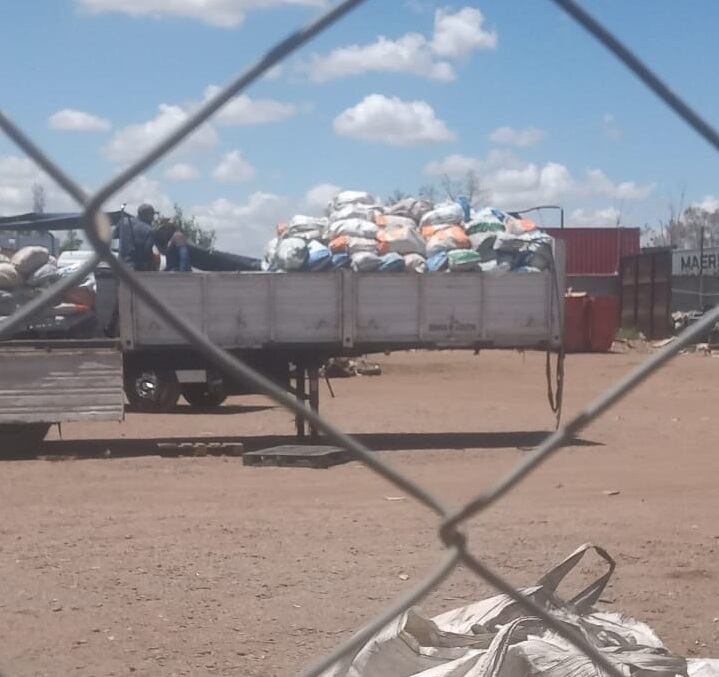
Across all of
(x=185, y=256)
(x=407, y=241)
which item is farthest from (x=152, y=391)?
(x=407, y=241)

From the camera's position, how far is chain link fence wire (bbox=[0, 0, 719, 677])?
1377mm

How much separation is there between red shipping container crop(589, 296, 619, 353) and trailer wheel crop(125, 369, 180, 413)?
16949 millimetres

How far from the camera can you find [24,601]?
5941 mm

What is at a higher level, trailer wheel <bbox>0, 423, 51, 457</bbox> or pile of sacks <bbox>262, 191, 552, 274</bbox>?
pile of sacks <bbox>262, 191, 552, 274</bbox>

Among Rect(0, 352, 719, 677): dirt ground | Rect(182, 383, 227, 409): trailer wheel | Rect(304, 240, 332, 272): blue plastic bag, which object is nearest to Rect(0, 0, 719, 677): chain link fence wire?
Rect(0, 352, 719, 677): dirt ground

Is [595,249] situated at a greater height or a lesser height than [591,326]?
greater

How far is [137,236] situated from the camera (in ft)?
38.6

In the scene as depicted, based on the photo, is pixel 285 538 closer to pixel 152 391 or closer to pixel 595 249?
pixel 152 391

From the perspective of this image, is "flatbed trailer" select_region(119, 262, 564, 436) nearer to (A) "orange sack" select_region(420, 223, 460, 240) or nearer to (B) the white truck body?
(B) the white truck body

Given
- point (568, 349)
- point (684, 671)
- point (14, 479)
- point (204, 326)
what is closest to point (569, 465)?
point (204, 326)

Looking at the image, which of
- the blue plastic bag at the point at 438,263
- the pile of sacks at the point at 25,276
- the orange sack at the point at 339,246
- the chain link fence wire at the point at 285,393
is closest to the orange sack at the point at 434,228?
the blue plastic bag at the point at 438,263

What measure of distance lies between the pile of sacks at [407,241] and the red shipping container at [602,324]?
16.9m

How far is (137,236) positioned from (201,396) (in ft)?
15.0

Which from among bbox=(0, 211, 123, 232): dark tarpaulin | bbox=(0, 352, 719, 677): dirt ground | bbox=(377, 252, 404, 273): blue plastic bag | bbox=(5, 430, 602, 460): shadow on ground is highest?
bbox=(0, 211, 123, 232): dark tarpaulin
